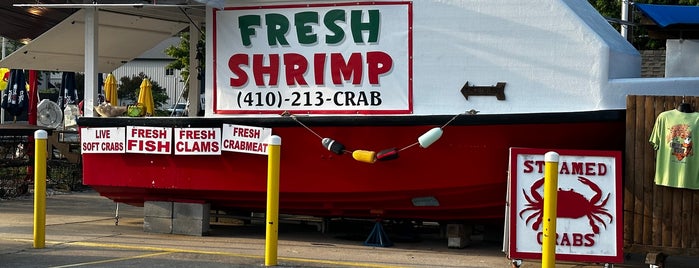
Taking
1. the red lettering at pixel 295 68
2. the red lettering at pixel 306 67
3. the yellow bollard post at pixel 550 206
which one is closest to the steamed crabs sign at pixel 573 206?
the yellow bollard post at pixel 550 206

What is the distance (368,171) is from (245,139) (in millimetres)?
1374

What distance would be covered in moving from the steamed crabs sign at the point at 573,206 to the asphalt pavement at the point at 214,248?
2.13 ft

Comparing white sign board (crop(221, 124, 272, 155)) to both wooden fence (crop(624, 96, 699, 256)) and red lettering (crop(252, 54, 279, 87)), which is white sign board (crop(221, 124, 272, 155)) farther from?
wooden fence (crop(624, 96, 699, 256))

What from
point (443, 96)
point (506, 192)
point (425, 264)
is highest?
point (443, 96)

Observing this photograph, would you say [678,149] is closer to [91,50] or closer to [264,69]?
[264,69]

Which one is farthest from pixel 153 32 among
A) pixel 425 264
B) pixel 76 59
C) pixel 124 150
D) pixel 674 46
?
pixel 674 46

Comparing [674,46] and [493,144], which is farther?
[674,46]

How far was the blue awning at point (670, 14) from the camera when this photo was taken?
11.2 meters

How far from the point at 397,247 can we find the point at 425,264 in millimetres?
1251

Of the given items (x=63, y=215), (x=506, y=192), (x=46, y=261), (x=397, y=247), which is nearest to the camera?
(x=46, y=261)

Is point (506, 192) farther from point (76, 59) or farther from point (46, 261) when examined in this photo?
point (76, 59)

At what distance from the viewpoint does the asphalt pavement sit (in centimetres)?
905

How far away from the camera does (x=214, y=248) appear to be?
32.9ft

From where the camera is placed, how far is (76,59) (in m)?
13.2
